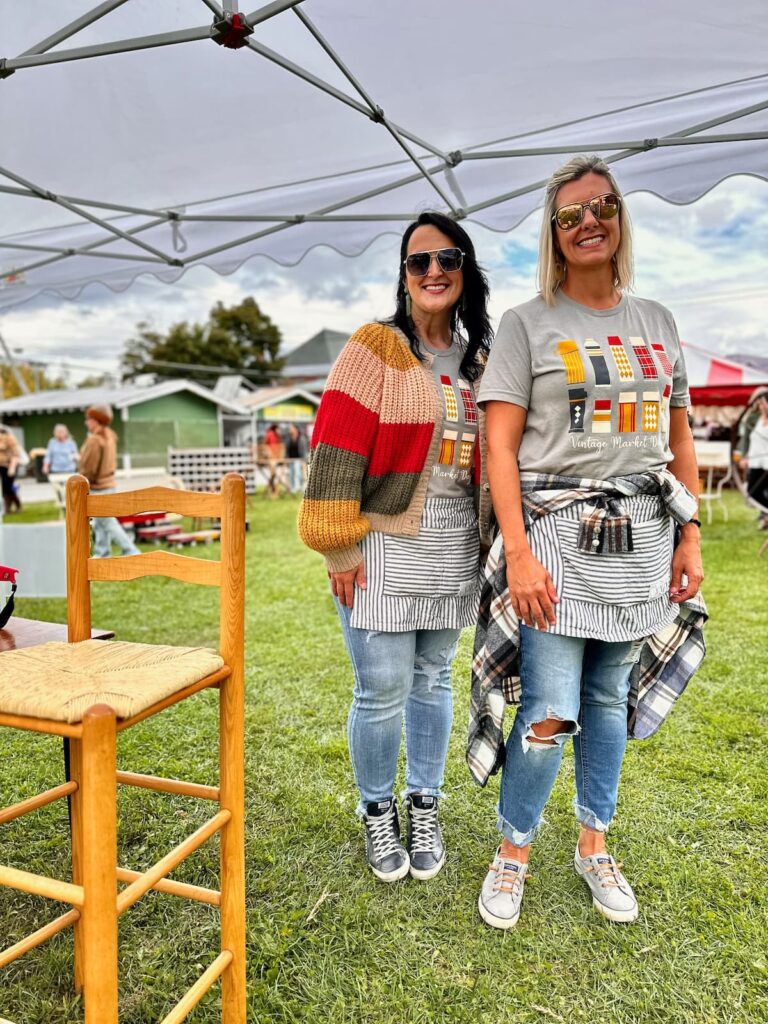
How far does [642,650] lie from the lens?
1946 millimetres

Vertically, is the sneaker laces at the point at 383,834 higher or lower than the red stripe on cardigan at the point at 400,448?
lower

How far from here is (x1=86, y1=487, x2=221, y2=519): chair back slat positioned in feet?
4.74

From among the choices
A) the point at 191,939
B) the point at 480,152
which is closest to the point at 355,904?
the point at 191,939

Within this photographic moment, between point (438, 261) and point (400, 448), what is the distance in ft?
1.71

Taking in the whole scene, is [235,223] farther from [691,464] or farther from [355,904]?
[355,904]

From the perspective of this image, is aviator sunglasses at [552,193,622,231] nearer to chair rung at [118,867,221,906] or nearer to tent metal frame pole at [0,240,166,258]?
chair rung at [118,867,221,906]

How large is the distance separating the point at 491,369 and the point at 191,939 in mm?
1616

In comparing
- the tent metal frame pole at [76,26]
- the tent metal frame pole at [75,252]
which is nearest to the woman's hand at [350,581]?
the tent metal frame pole at [76,26]

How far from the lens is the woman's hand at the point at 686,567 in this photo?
1.80 metres

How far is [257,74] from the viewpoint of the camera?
9.36ft

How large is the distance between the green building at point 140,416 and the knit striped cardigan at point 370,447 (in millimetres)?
20174

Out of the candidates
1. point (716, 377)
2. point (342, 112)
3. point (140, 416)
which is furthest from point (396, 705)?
point (140, 416)

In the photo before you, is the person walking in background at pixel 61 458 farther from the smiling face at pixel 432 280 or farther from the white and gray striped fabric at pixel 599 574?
the white and gray striped fabric at pixel 599 574

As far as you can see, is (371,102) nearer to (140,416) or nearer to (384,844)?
(384,844)
